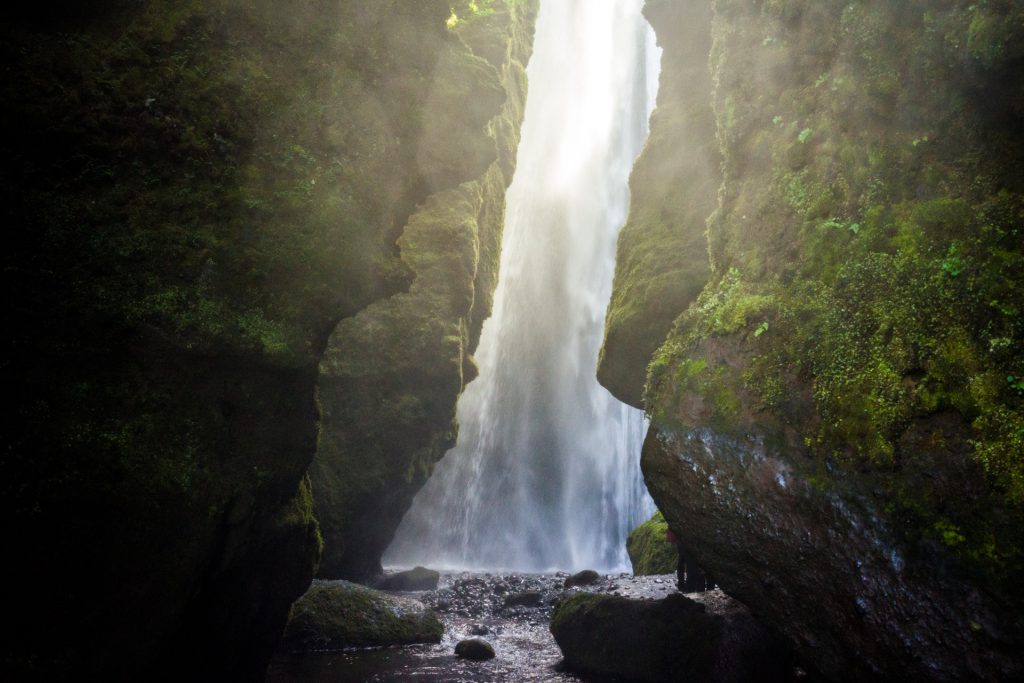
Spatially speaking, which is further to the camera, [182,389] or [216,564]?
[216,564]

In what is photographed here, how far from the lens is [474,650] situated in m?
11.5

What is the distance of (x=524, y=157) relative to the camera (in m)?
50.2

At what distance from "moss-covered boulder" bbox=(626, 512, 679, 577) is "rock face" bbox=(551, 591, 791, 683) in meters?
6.39

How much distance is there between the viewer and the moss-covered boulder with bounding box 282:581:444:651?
11.9 metres

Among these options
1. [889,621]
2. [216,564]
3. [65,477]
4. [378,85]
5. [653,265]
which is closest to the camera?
[65,477]

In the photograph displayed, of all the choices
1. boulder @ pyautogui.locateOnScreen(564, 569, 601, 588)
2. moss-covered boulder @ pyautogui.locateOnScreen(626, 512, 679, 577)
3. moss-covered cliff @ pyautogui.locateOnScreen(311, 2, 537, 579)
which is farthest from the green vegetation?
boulder @ pyautogui.locateOnScreen(564, 569, 601, 588)

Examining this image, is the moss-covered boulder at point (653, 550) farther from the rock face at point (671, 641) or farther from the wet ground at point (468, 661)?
the rock face at point (671, 641)

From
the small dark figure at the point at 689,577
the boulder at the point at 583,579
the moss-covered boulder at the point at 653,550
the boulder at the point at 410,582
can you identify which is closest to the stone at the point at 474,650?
the small dark figure at the point at 689,577

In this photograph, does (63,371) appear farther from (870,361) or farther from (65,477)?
(870,361)

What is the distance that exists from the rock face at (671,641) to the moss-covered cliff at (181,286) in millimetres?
5574

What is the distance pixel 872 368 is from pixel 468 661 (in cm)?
913

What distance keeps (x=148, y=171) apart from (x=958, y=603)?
9.57m

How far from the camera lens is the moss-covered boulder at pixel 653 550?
1772 centimetres

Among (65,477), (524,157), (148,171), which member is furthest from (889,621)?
(524,157)
